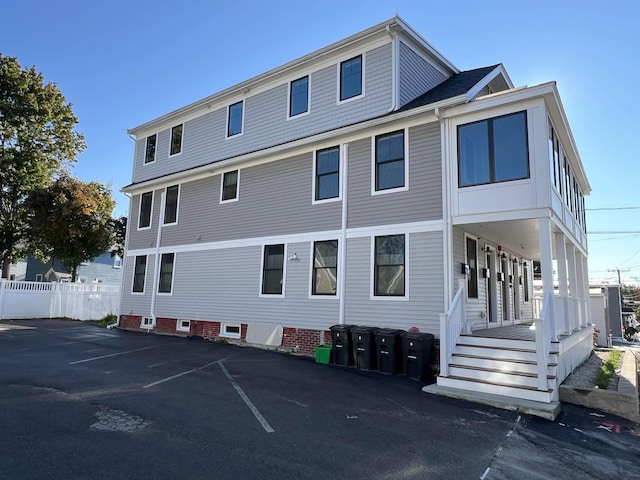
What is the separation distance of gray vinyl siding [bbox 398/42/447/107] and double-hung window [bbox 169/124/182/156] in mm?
9582

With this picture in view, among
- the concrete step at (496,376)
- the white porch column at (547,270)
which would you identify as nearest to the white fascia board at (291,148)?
the white porch column at (547,270)

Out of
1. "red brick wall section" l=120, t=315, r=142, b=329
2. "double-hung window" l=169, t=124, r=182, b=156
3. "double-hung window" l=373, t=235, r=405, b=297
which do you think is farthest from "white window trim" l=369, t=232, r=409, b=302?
"red brick wall section" l=120, t=315, r=142, b=329

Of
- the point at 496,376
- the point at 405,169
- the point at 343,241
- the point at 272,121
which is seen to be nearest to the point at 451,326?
the point at 496,376

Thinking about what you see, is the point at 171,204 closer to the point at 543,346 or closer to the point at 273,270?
the point at 273,270

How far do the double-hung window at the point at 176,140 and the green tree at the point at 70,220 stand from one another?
25.3 feet

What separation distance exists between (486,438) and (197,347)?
9.01 meters

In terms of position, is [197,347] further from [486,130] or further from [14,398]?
[486,130]

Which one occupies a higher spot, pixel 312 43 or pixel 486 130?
pixel 312 43

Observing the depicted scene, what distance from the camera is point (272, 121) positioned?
13.8m

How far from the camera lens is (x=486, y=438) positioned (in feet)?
17.8

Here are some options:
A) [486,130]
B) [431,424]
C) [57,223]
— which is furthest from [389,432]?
[57,223]

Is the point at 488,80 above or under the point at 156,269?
above

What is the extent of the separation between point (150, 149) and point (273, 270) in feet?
30.8

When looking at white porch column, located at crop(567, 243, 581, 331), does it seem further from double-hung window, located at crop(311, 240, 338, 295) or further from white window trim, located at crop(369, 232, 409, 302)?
double-hung window, located at crop(311, 240, 338, 295)
